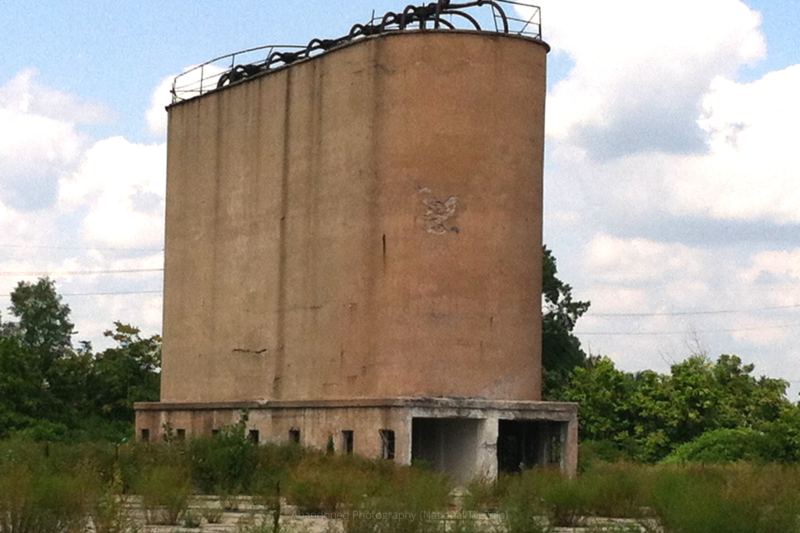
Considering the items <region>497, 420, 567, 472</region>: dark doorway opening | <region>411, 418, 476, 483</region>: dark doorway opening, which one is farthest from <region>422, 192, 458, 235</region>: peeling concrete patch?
<region>497, 420, 567, 472</region>: dark doorway opening

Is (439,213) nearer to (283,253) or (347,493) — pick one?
(283,253)

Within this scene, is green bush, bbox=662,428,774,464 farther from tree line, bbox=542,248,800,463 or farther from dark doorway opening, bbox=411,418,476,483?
dark doorway opening, bbox=411,418,476,483

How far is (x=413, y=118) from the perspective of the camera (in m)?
28.0

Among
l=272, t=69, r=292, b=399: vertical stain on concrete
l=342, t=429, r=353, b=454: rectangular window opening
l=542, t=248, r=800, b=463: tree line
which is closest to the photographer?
l=342, t=429, r=353, b=454: rectangular window opening

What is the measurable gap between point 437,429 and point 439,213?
464cm

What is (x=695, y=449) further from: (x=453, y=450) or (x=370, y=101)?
(x=370, y=101)

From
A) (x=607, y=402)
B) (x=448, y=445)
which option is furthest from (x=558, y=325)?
(x=448, y=445)

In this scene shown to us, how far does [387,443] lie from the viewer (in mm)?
26406

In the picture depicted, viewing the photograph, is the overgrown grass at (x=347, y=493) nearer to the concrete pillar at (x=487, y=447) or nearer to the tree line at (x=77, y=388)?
the concrete pillar at (x=487, y=447)

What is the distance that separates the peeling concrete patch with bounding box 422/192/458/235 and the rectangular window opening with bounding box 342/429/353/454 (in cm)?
456

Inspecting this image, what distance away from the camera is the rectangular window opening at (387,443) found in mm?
26297

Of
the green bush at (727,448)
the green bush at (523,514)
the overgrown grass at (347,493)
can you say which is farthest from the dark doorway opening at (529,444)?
the green bush at (523,514)

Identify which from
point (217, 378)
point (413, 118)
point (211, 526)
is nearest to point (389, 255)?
point (413, 118)

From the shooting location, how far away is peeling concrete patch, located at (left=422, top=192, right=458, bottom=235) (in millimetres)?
27703
